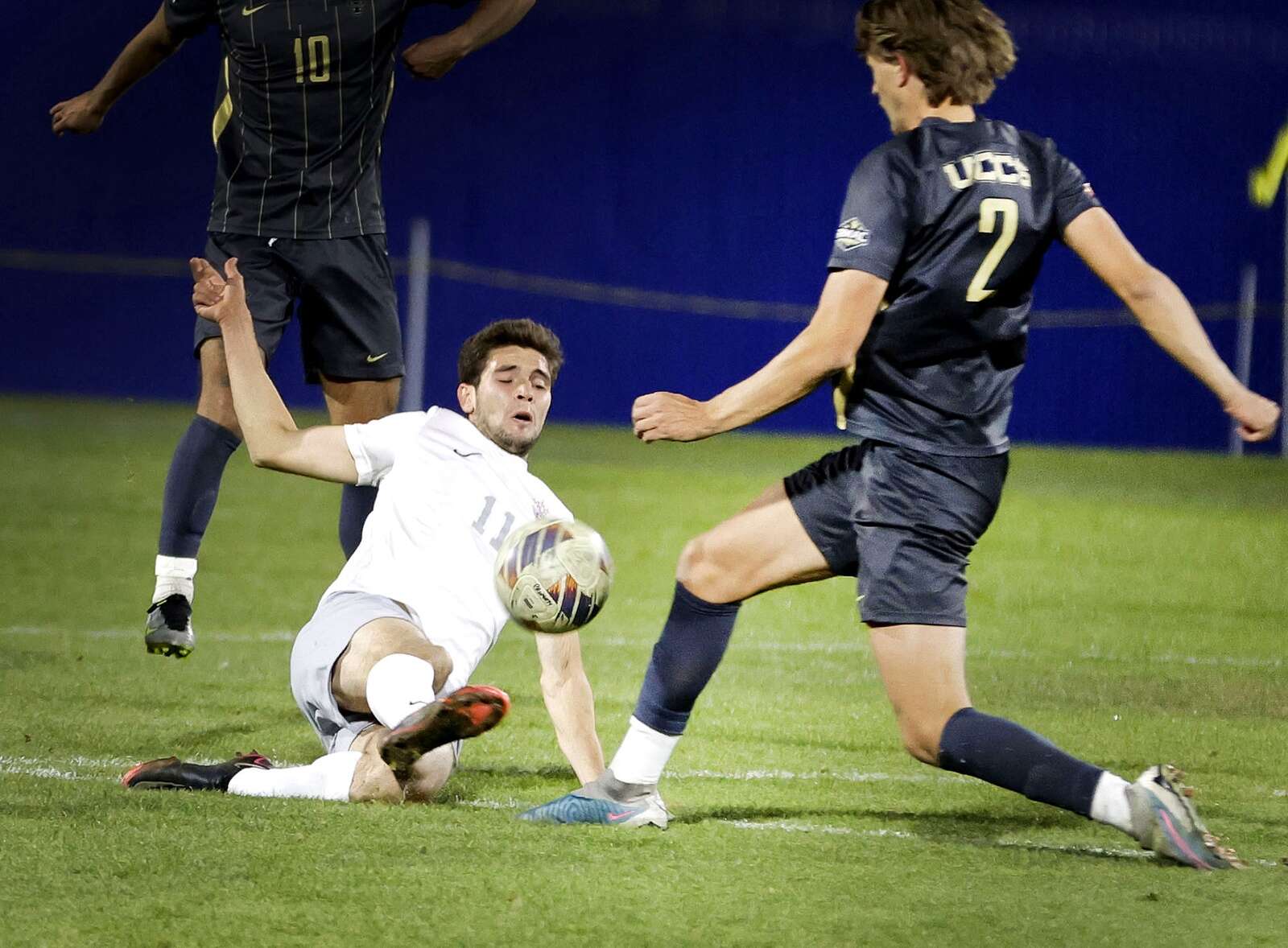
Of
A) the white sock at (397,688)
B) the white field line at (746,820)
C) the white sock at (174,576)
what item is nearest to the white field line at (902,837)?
the white field line at (746,820)

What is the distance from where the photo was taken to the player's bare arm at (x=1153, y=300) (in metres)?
4.10

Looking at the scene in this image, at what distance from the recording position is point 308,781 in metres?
4.55

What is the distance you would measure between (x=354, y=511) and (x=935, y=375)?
249 cm

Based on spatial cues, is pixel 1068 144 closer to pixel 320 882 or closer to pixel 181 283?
pixel 181 283

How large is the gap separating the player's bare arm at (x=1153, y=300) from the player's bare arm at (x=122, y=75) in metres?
3.43

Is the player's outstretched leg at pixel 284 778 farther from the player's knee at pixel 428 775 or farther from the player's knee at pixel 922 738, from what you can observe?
the player's knee at pixel 922 738

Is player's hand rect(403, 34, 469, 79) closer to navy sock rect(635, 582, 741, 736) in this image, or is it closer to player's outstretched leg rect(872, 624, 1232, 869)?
navy sock rect(635, 582, 741, 736)

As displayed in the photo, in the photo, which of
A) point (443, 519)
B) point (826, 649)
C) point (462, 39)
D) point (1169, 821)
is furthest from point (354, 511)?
point (1169, 821)

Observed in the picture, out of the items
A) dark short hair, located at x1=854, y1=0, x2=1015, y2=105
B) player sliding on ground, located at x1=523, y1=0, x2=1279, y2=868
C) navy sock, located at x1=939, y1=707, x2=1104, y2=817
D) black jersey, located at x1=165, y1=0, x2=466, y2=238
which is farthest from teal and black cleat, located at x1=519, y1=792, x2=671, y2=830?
black jersey, located at x1=165, y1=0, x2=466, y2=238

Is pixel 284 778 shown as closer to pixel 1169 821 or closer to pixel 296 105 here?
pixel 1169 821

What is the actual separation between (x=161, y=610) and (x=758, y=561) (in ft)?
7.63

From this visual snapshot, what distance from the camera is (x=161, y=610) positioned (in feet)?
19.0

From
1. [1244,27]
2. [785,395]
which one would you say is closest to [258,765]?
[785,395]

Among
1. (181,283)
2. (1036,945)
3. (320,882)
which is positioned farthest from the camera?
(181,283)
